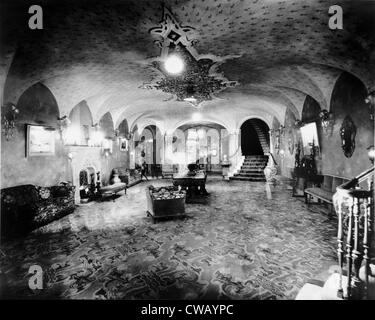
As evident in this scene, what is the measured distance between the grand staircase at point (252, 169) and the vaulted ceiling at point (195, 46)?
7359 millimetres

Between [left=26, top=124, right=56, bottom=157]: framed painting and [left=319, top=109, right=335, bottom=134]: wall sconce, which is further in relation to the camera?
[left=319, top=109, right=335, bottom=134]: wall sconce

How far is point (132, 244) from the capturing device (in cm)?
431

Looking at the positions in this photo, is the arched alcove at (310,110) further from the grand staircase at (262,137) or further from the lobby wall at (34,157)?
the lobby wall at (34,157)

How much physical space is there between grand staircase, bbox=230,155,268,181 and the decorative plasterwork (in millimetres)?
6370

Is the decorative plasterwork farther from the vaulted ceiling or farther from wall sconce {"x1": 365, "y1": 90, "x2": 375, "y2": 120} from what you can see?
wall sconce {"x1": 365, "y1": 90, "x2": 375, "y2": 120}

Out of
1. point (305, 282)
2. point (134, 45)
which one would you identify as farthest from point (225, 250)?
point (134, 45)

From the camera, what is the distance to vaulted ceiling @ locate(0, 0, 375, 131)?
3.42 metres

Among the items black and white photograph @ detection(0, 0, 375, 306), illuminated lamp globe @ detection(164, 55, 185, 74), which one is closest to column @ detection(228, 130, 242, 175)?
black and white photograph @ detection(0, 0, 375, 306)

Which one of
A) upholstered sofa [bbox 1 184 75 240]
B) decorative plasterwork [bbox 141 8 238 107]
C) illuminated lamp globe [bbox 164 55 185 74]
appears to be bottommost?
upholstered sofa [bbox 1 184 75 240]

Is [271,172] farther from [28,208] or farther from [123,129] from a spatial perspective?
[28,208]

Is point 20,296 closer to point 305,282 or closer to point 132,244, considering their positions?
point 132,244

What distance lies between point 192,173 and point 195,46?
5.66 meters

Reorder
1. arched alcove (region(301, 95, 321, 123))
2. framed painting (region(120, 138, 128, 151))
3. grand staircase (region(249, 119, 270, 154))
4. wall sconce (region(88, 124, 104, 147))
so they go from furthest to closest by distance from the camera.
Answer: grand staircase (region(249, 119, 270, 154)), framed painting (region(120, 138, 128, 151)), wall sconce (region(88, 124, 104, 147)), arched alcove (region(301, 95, 321, 123))

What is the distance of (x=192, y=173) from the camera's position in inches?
378
